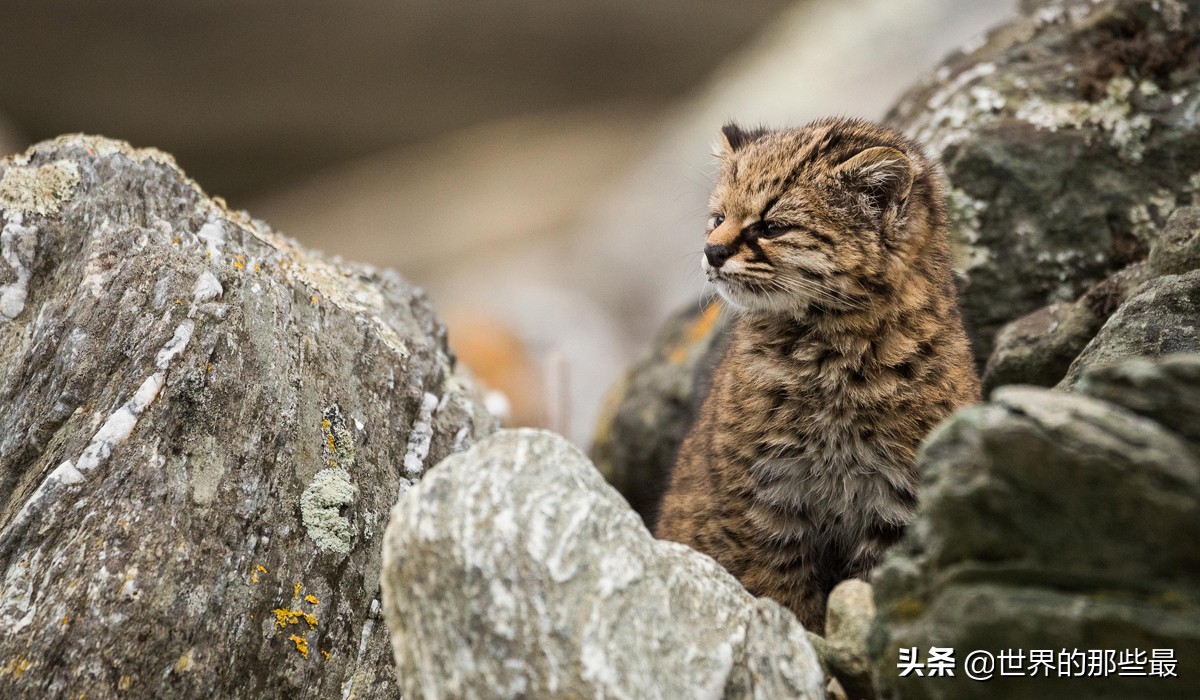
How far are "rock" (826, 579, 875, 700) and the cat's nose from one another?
1728 millimetres

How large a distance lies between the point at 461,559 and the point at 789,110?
15040mm

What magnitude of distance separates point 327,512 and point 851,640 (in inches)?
78.5

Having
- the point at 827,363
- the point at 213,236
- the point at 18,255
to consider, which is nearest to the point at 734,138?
the point at 827,363

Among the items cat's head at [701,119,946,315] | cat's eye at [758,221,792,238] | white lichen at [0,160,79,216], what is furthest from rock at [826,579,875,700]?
white lichen at [0,160,79,216]

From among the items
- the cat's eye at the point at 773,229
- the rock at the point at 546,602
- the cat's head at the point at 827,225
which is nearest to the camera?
the rock at the point at 546,602

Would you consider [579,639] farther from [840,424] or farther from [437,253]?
[437,253]

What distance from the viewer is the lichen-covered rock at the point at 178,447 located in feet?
11.3

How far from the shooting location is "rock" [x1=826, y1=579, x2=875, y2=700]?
3307 mm

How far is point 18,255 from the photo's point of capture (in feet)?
13.8

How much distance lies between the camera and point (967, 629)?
2.60 m

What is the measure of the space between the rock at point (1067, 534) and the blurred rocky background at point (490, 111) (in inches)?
414

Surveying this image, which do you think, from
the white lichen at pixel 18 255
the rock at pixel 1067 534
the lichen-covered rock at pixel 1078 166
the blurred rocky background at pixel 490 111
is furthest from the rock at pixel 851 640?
the blurred rocky background at pixel 490 111

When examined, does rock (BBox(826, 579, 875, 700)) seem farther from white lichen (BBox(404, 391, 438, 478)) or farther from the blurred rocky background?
the blurred rocky background

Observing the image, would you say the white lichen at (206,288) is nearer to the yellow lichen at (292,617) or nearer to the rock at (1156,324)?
the yellow lichen at (292,617)
